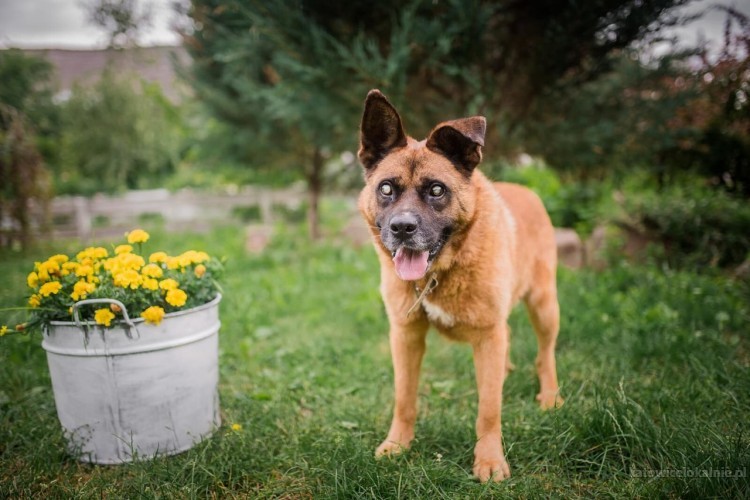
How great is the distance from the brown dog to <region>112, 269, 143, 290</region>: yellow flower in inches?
52.4

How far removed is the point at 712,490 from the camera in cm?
193

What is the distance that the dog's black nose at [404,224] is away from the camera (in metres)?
2.25

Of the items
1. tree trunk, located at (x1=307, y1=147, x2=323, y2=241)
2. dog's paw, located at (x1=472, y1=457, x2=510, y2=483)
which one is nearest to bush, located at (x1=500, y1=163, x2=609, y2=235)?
tree trunk, located at (x1=307, y1=147, x2=323, y2=241)

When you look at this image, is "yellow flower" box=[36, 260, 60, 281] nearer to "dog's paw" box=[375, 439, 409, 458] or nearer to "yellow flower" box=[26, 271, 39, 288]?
"yellow flower" box=[26, 271, 39, 288]

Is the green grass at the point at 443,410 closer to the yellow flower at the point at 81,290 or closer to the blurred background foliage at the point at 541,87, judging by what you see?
Result: the yellow flower at the point at 81,290

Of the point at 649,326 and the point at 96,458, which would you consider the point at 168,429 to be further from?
the point at 649,326

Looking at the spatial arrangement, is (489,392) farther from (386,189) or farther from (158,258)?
(158,258)

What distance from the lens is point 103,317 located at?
7.59 ft

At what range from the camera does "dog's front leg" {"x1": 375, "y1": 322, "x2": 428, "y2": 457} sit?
2.68 meters

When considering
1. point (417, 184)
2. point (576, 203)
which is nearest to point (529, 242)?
point (417, 184)

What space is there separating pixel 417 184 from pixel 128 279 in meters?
1.66

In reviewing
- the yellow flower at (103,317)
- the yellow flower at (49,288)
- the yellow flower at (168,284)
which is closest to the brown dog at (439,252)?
the yellow flower at (168,284)

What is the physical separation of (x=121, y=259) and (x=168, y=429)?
1015mm

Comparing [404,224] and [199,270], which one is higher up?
[404,224]
